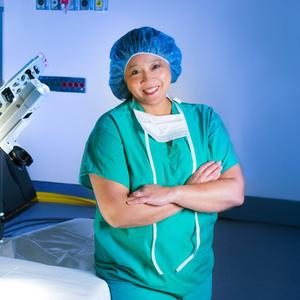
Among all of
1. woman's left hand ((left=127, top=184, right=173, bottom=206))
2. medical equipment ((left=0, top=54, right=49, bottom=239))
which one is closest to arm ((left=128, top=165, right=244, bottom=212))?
woman's left hand ((left=127, top=184, right=173, bottom=206))

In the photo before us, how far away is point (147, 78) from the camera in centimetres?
135

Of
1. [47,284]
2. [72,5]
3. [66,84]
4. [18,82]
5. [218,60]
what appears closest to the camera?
[47,284]

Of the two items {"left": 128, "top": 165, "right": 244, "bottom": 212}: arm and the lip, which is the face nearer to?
the lip

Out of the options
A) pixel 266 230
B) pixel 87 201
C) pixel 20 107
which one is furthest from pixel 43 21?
pixel 266 230

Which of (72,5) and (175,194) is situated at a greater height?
(72,5)

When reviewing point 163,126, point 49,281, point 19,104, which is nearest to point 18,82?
point 19,104

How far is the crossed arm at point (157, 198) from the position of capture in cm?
125

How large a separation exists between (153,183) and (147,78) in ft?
1.05

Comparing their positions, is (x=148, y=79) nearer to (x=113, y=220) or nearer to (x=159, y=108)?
(x=159, y=108)

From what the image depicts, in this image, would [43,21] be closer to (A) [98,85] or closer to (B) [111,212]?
(A) [98,85]

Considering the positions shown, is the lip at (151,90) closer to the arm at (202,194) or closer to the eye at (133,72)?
the eye at (133,72)

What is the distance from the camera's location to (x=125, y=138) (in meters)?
1.33

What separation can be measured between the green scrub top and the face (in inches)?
2.9

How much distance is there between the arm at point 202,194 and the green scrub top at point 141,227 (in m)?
0.05
